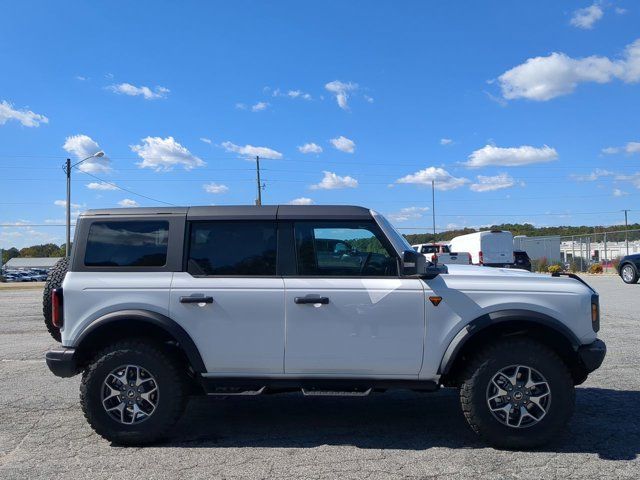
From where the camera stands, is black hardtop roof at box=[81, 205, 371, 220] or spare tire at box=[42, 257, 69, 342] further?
spare tire at box=[42, 257, 69, 342]

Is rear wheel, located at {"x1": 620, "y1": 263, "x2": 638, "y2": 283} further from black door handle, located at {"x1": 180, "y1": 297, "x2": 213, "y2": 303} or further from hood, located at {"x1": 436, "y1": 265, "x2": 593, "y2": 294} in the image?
black door handle, located at {"x1": 180, "y1": 297, "x2": 213, "y2": 303}

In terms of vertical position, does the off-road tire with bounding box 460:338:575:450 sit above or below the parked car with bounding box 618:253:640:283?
below

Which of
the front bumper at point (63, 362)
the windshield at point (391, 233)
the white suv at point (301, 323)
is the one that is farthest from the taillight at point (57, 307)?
the windshield at point (391, 233)

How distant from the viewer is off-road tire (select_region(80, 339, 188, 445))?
4.52m

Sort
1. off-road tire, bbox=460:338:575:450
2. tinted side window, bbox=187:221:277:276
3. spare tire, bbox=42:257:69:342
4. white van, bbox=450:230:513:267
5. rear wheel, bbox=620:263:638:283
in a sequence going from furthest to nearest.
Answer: white van, bbox=450:230:513:267, rear wheel, bbox=620:263:638:283, spare tire, bbox=42:257:69:342, tinted side window, bbox=187:221:277:276, off-road tire, bbox=460:338:575:450

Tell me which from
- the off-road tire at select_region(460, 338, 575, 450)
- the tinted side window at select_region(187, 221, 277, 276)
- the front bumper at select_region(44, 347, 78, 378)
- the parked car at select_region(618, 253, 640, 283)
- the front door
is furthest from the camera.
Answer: the parked car at select_region(618, 253, 640, 283)

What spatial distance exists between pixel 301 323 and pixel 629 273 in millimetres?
20270

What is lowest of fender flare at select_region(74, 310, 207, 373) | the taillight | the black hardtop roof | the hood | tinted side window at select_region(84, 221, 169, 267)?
fender flare at select_region(74, 310, 207, 373)

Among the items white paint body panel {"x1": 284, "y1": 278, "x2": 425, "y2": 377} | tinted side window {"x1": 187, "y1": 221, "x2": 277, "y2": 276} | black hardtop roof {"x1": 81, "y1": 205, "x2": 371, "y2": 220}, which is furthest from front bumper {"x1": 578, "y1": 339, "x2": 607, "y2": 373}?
tinted side window {"x1": 187, "y1": 221, "x2": 277, "y2": 276}

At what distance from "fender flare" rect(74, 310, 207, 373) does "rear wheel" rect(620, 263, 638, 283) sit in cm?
2046

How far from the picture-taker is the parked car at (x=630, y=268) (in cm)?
2050

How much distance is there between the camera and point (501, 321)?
14.4 ft

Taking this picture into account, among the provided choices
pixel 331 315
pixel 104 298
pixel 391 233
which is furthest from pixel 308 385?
pixel 104 298

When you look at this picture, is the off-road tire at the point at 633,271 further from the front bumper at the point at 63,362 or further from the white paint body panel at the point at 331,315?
Answer: the front bumper at the point at 63,362
